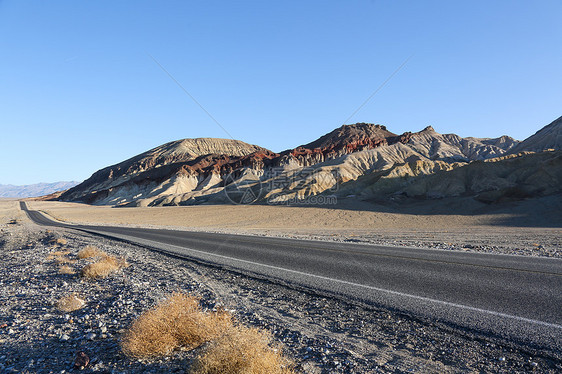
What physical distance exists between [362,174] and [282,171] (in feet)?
101

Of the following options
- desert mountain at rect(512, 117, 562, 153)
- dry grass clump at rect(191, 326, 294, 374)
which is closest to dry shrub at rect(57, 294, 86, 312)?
dry grass clump at rect(191, 326, 294, 374)

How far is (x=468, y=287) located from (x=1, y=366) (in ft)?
25.7

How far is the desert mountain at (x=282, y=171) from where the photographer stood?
79.8 metres

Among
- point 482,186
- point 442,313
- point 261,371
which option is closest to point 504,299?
point 442,313

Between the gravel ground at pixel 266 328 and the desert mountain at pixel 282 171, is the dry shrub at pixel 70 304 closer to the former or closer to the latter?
the gravel ground at pixel 266 328

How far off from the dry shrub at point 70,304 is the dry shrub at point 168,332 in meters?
2.64

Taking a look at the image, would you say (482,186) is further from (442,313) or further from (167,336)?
(167,336)

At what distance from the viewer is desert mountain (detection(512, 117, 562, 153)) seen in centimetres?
8644

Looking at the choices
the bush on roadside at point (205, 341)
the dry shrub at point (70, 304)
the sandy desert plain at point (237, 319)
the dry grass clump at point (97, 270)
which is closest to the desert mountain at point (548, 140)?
the sandy desert plain at point (237, 319)

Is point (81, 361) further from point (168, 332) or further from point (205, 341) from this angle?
point (205, 341)

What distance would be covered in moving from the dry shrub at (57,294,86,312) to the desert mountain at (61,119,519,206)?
205 feet

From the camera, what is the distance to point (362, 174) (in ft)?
319

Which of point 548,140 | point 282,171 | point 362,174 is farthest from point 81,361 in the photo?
point 548,140

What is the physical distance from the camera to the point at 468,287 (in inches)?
262
